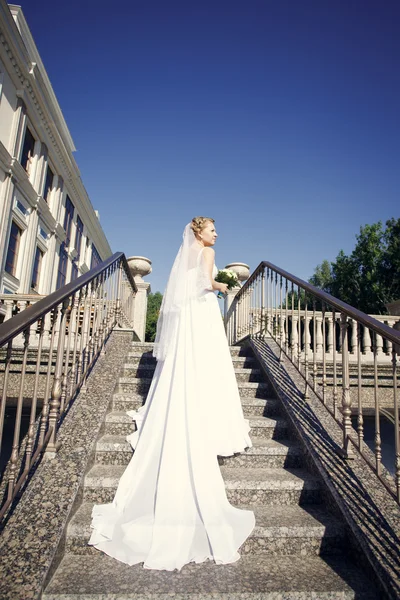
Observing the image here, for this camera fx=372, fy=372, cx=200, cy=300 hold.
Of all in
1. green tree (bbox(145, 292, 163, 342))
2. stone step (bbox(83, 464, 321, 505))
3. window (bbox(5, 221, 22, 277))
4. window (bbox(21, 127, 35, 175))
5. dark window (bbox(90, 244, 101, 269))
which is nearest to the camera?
stone step (bbox(83, 464, 321, 505))

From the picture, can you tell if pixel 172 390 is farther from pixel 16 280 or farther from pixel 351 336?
pixel 16 280

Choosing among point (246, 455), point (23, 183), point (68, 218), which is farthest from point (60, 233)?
point (246, 455)

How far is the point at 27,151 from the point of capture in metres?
15.2

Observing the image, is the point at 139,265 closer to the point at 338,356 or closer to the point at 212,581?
the point at 338,356

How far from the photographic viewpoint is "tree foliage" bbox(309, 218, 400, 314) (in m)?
28.6

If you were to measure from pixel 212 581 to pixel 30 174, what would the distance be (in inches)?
658

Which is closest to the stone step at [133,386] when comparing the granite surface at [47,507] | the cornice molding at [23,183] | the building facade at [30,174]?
the granite surface at [47,507]

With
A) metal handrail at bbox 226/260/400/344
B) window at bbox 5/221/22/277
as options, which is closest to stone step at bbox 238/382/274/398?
metal handrail at bbox 226/260/400/344

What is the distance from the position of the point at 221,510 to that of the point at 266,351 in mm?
2494

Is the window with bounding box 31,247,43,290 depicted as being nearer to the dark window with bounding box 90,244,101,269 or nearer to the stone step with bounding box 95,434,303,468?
the dark window with bounding box 90,244,101,269

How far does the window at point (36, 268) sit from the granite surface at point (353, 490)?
15.3m

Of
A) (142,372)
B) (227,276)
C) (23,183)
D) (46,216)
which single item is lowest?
(142,372)

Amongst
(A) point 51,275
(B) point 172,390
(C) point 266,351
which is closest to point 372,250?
(A) point 51,275

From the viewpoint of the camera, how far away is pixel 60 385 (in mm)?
2783
